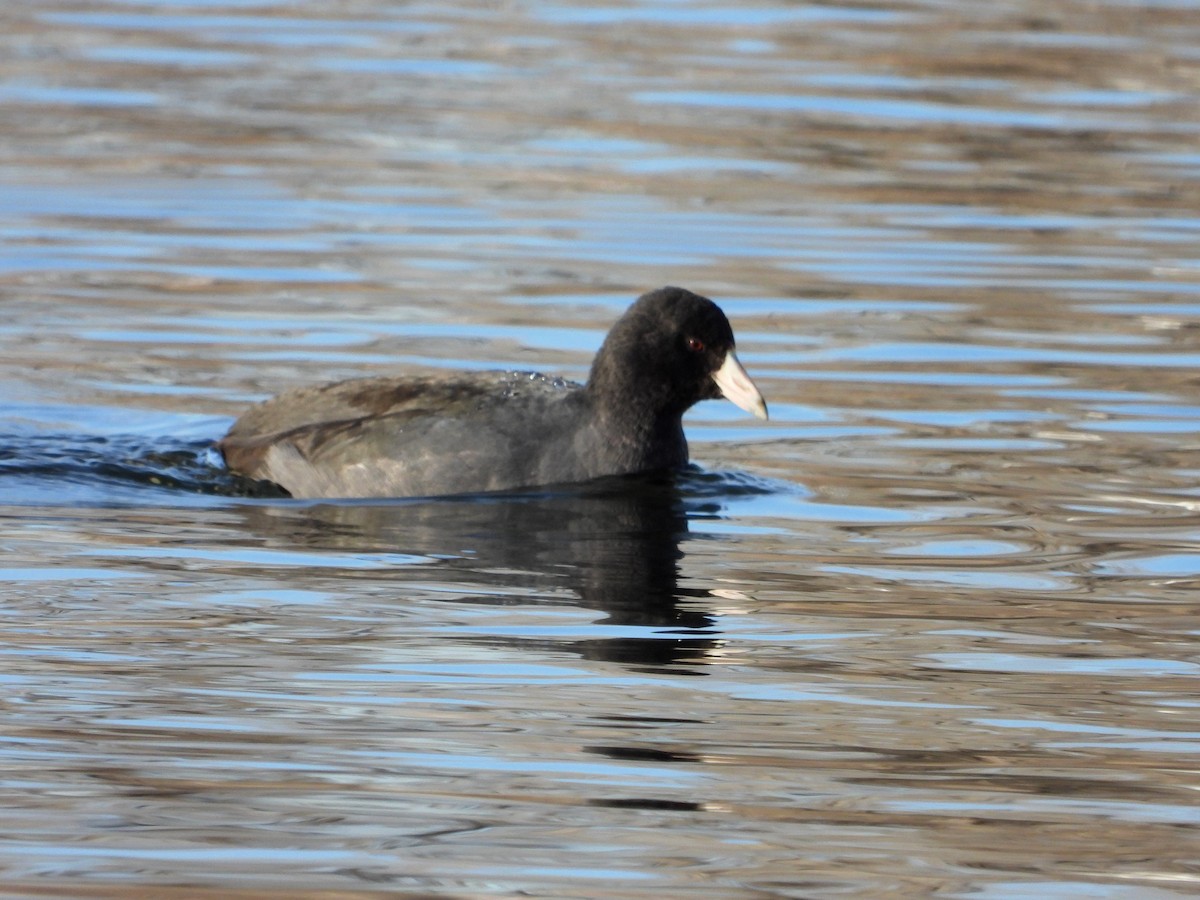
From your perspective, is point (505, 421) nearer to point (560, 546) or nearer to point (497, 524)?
point (497, 524)

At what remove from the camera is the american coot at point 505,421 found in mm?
8086

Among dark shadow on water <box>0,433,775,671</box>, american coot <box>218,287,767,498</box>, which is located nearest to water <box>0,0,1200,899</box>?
dark shadow on water <box>0,433,775,671</box>

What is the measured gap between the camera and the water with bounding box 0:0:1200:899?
185 inches

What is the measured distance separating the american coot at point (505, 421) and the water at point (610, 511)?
13 cm

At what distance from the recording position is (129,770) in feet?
16.0

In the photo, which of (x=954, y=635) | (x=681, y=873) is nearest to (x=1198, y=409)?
(x=954, y=635)

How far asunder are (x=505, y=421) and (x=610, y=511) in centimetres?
51

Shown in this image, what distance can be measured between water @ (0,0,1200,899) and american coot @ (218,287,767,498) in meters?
0.13

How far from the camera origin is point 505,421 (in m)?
8.16

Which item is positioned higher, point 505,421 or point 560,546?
point 505,421

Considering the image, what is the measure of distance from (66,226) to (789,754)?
8.93 m

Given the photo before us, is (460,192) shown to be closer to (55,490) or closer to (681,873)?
(55,490)

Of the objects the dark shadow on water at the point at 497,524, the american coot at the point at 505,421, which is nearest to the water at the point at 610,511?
the dark shadow on water at the point at 497,524

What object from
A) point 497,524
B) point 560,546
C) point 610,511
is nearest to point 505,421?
point 610,511
